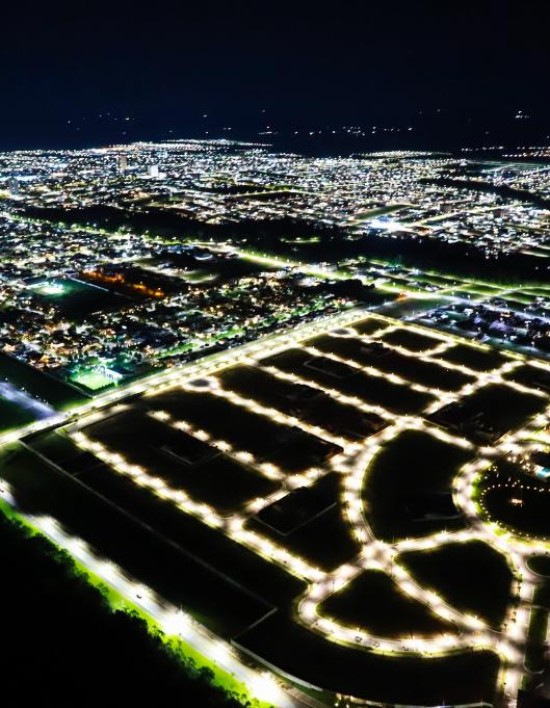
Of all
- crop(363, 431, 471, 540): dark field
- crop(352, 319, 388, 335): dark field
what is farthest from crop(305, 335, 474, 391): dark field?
crop(363, 431, 471, 540): dark field

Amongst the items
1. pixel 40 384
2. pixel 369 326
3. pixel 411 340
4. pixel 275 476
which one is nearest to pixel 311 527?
pixel 275 476

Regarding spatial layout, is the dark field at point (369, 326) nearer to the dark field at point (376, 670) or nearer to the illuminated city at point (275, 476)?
the illuminated city at point (275, 476)

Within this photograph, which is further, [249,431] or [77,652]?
[249,431]

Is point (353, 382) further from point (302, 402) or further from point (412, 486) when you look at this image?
point (412, 486)

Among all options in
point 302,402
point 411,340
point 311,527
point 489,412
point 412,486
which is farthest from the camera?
point 411,340

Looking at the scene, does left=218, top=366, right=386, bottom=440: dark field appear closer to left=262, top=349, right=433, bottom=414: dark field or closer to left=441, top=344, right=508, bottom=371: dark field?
left=262, top=349, right=433, bottom=414: dark field

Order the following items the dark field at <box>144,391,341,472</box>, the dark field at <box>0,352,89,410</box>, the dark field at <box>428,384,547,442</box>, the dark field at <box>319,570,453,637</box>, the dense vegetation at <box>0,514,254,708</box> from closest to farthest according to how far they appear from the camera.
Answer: the dense vegetation at <box>0,514,254,708</box> → the dark field at <box>319,570,453,637</box> → the dark field at <box>144,391,341,472</box> → the dark field at <box>428,384,547,442</box> → the dark field at <box>0,352,89,410</box>

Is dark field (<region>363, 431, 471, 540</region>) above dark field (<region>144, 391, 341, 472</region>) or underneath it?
underneath

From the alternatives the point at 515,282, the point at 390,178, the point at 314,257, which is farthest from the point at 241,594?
the point at 390,178

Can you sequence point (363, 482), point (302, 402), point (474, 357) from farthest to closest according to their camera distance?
point (474, 357) < point (302, 402) < point (363, 482)

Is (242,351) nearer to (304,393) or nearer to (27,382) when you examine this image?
(304,393)

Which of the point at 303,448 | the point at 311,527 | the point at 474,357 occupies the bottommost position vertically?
the point at 311,527

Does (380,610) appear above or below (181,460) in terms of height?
below
